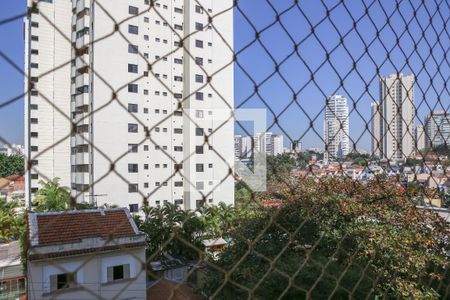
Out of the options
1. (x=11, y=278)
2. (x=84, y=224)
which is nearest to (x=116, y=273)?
(x=84, y=224)

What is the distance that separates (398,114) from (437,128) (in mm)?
241

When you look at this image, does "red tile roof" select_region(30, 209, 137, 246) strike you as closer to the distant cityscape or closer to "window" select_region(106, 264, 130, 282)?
"window" select_region(106, 264, 130, 282)

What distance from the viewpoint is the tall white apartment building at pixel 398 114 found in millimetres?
947

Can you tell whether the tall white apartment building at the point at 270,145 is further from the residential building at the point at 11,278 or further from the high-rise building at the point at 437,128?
the residential building at the point at 11,278

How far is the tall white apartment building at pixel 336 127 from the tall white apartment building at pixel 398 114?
0.37 ft

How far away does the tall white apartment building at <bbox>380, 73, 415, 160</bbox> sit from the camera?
37.3 inches

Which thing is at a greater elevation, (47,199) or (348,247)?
(348,247)

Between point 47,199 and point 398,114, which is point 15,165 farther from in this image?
point 47,199

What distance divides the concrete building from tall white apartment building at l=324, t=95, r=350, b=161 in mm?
243

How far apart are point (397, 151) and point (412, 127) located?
0.09 metres

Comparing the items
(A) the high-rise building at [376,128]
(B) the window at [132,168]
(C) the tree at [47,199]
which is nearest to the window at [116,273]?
(A) the high-rise building at [376,128]

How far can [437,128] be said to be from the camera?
3.50 ft

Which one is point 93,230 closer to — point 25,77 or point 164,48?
point 25,77

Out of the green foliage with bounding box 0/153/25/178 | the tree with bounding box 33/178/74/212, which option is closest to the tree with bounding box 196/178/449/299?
A: the green foliage with bounding box 0/153/25/178
